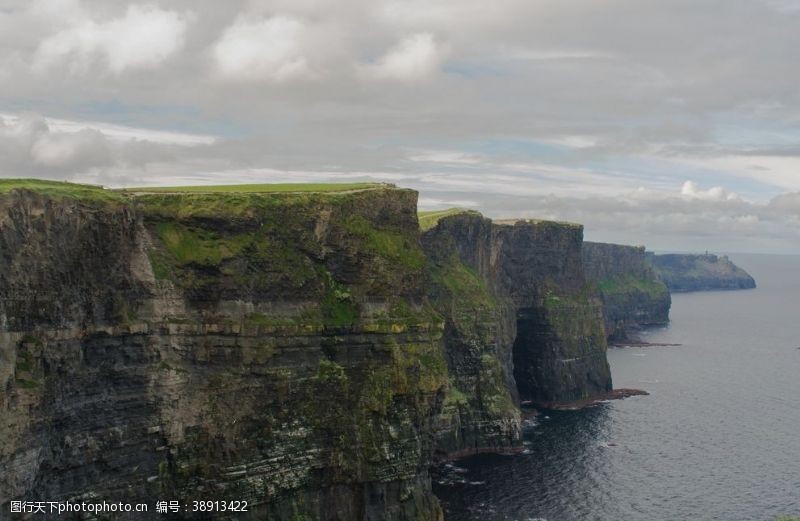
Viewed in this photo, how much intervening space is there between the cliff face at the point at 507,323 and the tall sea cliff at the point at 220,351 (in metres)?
30.8

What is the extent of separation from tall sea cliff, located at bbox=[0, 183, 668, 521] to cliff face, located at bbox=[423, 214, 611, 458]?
101 ft

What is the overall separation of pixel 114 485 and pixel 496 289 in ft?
313

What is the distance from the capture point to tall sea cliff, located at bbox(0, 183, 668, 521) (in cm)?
6009

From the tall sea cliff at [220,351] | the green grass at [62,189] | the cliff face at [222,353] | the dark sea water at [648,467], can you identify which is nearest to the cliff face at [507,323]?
the dark sea water at [648,467]

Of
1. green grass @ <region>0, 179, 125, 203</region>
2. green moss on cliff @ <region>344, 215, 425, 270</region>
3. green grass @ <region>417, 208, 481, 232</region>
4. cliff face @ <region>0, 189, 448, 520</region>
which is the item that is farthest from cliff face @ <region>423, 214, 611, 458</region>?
green grass @ <region>0, 179, 125, 203</region>

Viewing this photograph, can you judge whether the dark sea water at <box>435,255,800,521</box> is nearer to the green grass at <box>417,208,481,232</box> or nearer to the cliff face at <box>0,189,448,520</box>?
the cliff face at <box>0,189,448,520</box>

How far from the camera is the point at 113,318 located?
66.6m

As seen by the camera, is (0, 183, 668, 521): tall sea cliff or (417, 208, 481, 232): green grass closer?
(0, 183, 668, 521): tall sea cliff

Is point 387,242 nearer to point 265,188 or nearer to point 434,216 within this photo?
point 265,188

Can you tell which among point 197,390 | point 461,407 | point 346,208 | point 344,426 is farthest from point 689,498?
point 197,390

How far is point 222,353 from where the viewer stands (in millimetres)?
73625

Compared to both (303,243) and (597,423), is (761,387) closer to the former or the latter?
(597,423)

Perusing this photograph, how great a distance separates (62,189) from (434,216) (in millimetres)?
73520

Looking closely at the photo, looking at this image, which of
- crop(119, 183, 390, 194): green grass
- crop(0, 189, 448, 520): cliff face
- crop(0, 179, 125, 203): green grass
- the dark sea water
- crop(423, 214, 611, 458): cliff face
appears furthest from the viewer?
crop(423, 214, 611, 458): cliff face
